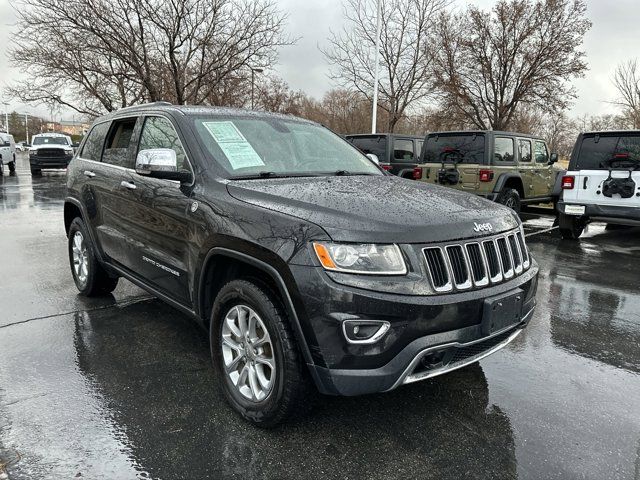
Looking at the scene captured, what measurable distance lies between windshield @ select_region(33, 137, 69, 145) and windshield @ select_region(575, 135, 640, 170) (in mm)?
24050

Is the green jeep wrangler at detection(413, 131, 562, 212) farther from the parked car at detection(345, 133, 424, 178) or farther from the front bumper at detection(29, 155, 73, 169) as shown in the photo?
the front bumper at detection(29, 155, 73, 169)

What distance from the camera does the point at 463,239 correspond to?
2.64 metres

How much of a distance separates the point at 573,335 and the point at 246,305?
3101mm

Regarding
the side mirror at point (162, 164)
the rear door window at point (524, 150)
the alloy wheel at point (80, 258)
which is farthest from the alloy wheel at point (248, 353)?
the rear door window at point (524, 150)

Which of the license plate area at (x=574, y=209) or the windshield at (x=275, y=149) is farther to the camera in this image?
the license plate area at (x=574, y=209)

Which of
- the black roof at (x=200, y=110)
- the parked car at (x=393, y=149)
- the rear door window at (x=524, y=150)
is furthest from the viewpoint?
the parked car at (x=393, y=149)

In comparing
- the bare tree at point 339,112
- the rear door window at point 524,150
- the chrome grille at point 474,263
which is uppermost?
the bare tree at point 339,112

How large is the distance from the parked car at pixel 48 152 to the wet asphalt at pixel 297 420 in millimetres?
21600

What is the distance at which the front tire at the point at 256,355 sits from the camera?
8.34 ft

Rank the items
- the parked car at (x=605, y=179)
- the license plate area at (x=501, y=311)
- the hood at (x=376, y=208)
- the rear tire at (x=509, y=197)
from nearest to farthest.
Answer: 1. the hood at (x=376, y=208)
2. the license plate area at (x=501, y=311)
3. the parked car at (x=605, y=179)
4. the rear tire at (x=509, y=197)

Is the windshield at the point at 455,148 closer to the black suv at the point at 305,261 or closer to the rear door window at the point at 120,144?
the black suv at the point at 305,261

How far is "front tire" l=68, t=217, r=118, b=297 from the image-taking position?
15.9ft

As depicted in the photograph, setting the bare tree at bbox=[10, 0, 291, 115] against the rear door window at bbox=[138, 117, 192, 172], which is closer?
the rear door window at bbox=[138, 117, 192, 172]

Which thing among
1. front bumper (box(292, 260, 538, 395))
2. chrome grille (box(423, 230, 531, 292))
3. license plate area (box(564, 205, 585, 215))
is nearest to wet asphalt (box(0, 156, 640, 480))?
front bumper (box(292, 260, 538, 395))
